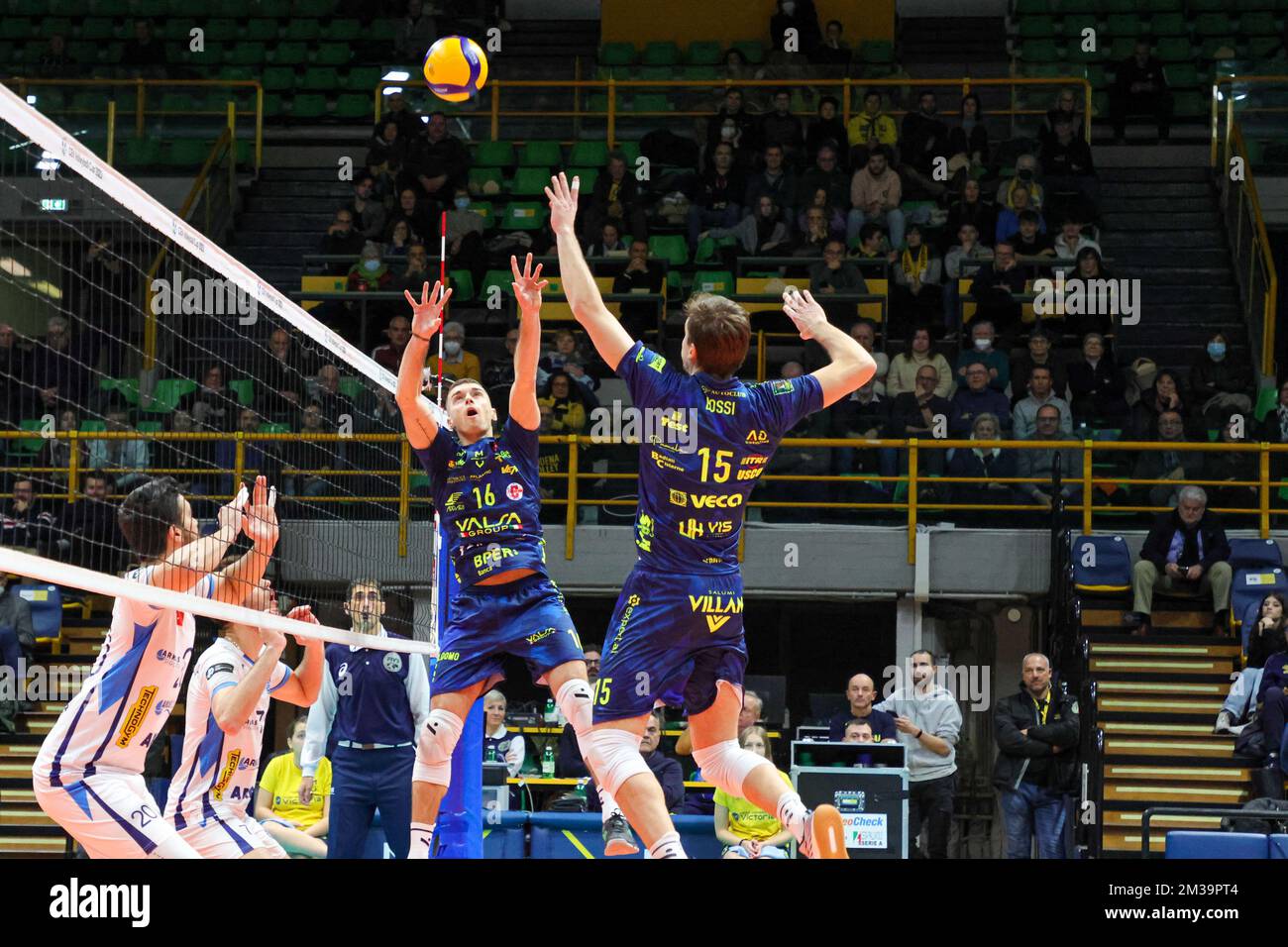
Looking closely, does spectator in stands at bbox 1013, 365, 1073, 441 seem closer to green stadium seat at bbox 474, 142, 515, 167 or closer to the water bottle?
the water bottle

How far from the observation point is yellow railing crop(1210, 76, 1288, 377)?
17.5 metres

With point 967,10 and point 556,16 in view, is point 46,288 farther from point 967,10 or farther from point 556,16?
point 967,10

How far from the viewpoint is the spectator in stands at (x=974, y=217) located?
1834cm

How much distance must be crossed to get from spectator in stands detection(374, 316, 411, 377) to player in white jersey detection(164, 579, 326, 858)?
9.11 metres

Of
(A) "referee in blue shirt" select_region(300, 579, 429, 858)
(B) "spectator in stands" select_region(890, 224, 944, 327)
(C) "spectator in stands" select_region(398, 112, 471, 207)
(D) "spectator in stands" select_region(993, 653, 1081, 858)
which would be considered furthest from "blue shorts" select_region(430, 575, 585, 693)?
(C) "spectator in stands" select_region(398, 112, 471, 207)

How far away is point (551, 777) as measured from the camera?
13094 millimetres

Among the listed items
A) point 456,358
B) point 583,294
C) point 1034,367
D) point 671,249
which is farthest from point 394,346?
point 583,294

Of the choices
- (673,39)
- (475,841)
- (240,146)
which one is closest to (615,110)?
(673,39)

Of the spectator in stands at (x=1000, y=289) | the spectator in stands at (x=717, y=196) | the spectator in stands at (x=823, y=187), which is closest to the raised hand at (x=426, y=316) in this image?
the spectator in stands at (x=1000, y=289)

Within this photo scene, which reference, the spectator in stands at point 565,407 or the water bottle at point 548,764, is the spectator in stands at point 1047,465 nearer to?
the spectator in stands at point 565,407

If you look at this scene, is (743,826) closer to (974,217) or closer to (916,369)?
(916,369)

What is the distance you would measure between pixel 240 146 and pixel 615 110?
4.72m

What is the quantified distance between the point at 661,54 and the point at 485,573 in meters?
16.4

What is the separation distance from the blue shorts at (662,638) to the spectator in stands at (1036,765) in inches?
277
